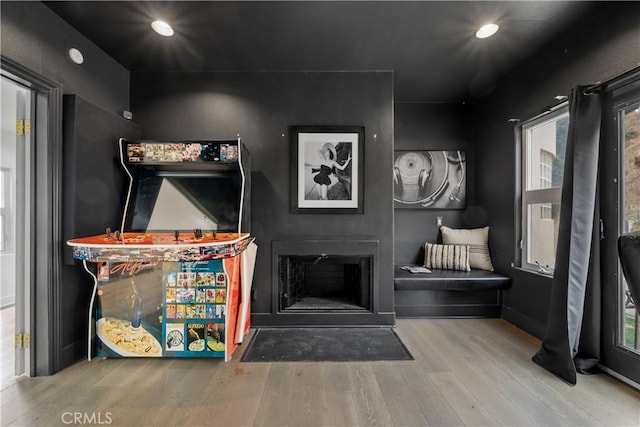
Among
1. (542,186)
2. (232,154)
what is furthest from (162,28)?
(542,186)

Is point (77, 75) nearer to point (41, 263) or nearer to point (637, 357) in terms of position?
point (41, 263)

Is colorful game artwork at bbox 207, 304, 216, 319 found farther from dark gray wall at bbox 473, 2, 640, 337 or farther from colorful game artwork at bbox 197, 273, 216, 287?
dark gray wall at bbox 473, 2, 640, 337

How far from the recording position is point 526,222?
290 centimetres

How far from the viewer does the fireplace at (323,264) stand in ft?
9.41

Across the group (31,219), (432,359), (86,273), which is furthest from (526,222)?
(31,219)

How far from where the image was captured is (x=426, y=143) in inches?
145

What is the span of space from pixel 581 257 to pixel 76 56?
162 inches

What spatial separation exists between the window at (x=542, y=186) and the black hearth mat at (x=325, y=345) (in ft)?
5.31

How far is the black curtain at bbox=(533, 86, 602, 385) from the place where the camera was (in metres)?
1.97

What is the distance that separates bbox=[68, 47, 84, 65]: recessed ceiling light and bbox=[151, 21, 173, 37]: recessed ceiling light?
0.66 m

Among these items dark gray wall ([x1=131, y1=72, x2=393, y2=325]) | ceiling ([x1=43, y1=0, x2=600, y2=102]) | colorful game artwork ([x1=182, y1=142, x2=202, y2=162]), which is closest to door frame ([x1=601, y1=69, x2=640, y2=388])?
ceiling ([x1=43, y1=0, x2=600, y2=102])

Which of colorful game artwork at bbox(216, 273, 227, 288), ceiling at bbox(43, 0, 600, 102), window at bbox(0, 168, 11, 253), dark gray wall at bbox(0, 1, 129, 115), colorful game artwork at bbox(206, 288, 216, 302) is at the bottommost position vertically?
colorful game artwork at bbox(206, 288, 216, 302)

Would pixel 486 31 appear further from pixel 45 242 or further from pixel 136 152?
pixel 45 242

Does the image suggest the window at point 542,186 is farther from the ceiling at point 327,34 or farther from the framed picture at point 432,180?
the framed picture at point 432,180
